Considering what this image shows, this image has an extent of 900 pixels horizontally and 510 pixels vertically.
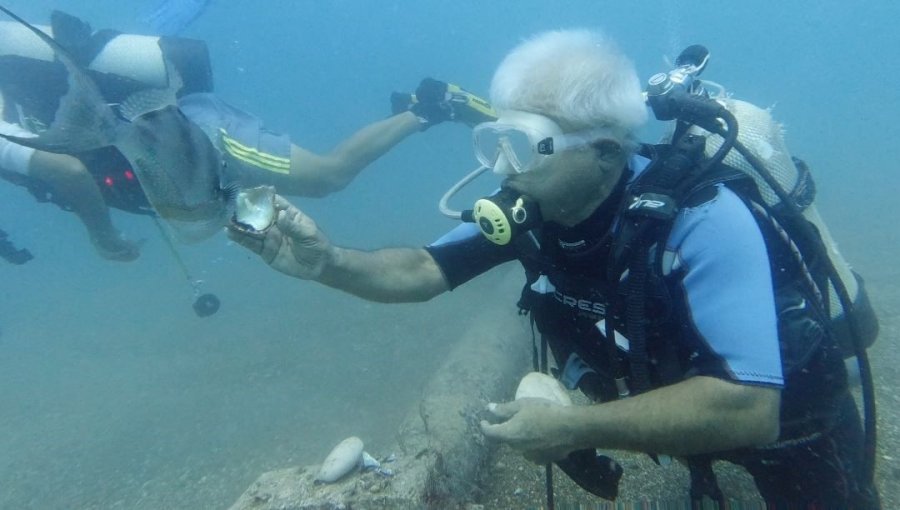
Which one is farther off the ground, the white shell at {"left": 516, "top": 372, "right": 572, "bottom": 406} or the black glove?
A: the black glove

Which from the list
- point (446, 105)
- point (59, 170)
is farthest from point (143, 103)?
point (446, 105)

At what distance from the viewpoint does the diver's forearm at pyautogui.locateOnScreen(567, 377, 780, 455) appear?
1.78 metres

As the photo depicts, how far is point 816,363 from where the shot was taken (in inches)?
90.2

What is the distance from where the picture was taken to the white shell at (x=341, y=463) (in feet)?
10.4

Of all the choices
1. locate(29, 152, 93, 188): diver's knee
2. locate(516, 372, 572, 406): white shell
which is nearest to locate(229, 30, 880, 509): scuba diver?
locate(516, 372, 572, 406): white shell

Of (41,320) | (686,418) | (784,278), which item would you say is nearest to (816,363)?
(784,278)

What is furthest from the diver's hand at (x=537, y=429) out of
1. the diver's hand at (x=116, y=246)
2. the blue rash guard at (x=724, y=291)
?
the diver's hand at (x=116, y=246)

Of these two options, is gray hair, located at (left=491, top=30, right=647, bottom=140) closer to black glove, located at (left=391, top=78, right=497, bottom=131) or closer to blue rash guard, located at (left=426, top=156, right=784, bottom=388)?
blue rash guard, located at (left=426, top=156, right=784, bottom=388)

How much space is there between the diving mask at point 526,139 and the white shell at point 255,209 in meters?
0.97

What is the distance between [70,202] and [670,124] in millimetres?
5682

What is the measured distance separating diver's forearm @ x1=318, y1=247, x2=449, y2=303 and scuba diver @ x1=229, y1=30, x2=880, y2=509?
0.06 ft

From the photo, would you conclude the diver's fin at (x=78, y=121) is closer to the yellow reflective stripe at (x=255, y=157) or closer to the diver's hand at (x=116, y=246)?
the yellow reflective stripe at (x=255, y=157)

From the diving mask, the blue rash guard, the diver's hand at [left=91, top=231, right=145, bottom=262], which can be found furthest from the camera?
the diver's hand at [left=91, top=231, right=145, bottom=262]

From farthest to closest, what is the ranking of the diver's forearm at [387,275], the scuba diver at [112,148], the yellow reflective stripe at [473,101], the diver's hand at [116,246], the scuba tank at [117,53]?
1. the yellow reflective stripe at [473,101]
2. the diver's hand at [116,246]
3. the scuba tank at [117,53]
4. the scuba diver at [112,148]
5. the diver's forearm at [387,275]
